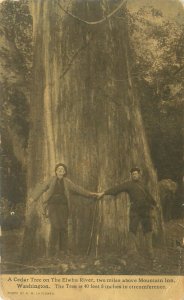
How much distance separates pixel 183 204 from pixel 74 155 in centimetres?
77

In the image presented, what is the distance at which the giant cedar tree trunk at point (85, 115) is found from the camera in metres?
2.84

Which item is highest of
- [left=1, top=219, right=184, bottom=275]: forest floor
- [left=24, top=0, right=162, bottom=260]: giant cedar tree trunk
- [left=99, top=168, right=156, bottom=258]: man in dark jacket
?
[left=24, top=0, right=162, bottom=260]: giant cedar tree trunk

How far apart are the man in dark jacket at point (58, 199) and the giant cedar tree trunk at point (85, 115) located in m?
0.04

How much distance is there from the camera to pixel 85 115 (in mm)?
2852

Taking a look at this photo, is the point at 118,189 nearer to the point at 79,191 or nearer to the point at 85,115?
the point at 79,191

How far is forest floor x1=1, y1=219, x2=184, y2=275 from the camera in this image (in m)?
2.80

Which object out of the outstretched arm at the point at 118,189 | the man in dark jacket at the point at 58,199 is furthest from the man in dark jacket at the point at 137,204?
the man in dark jacket at the point at 58,199

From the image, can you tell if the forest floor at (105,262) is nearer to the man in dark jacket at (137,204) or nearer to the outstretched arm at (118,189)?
the man in dark jacket at (137,204)

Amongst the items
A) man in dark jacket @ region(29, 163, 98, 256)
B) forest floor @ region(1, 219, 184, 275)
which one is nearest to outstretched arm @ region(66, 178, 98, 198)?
man in dark jacket @ region(29, 163, 98, 256)

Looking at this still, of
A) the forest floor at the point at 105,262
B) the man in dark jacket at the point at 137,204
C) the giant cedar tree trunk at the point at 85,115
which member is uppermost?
the giant cedar tree trunk at the point at 85,115

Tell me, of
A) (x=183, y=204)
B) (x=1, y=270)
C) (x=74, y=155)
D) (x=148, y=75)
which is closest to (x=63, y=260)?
(x=1, y=270)

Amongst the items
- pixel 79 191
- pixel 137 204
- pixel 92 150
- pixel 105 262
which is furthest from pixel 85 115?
pixel 105 262

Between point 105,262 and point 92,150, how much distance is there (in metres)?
0.73

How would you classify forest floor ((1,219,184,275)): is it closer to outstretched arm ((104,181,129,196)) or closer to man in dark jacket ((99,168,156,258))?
man in dark jacket ((99,168,156,258))
